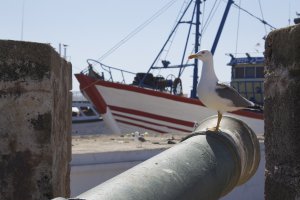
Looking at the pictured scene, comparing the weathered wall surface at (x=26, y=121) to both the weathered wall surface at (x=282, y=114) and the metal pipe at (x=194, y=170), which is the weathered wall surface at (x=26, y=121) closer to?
the metal pipe at (x=194, y=170)

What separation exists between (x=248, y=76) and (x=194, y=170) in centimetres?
2663

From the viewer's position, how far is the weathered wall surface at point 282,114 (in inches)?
103

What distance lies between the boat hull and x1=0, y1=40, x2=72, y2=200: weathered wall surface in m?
18.9

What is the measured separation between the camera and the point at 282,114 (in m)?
2.69

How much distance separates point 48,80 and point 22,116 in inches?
9.9

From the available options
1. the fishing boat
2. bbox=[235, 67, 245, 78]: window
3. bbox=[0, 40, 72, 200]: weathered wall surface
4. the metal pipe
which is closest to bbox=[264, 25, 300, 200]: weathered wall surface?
the metal pipe

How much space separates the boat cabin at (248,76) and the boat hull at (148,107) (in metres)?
5.80

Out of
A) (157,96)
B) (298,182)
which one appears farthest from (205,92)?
(157,96)

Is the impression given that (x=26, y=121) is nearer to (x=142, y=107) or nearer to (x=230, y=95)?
(x=230, y=95)

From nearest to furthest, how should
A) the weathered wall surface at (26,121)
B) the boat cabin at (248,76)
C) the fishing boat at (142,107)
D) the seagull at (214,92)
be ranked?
the weathered wall surface at (26,121), the seagull at (214,92), the fishing boat at (142,107), the boat cabin at (248,76)

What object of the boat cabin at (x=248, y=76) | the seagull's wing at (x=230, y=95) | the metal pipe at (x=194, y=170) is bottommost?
the metal pipe at (x=194, y=170)

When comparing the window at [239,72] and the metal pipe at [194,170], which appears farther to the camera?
the window at [239,72]

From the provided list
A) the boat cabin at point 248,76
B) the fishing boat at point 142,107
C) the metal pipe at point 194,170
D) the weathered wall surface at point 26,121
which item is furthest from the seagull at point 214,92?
the boat cabin at point 248,76

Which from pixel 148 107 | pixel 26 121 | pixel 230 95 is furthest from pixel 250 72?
pixel 26 121
